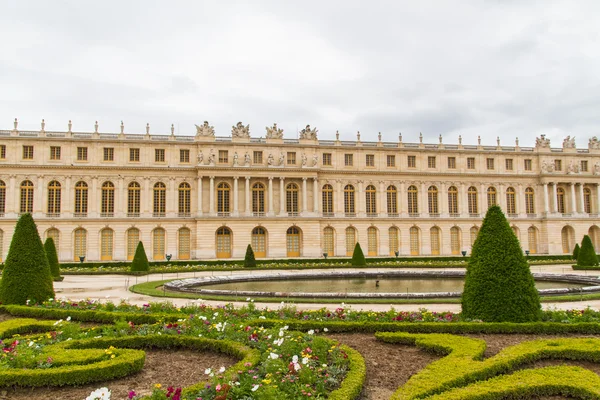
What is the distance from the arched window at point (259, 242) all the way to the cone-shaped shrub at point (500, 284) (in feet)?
114

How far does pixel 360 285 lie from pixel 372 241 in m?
26.0

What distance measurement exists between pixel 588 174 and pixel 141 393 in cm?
5791

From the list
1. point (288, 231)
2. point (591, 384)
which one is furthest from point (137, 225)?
point (591, 384)

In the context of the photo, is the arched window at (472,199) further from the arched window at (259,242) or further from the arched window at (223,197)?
the arched window at (223,197)

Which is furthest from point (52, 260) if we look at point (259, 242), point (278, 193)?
point (278, 193)

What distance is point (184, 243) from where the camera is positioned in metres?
44.7

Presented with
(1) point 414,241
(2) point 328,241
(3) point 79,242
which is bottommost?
(1) point 414,241

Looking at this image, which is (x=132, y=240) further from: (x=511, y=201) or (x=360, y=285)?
(x=511, y=201)

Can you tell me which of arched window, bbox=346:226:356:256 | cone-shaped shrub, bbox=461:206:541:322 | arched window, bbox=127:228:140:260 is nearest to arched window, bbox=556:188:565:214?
arched window, bbox=346:226:356:256

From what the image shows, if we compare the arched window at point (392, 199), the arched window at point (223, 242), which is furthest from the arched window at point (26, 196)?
the arched window at point (392, 199)

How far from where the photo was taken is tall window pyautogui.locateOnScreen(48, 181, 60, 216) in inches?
1687

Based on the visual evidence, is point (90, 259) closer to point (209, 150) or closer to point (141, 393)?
point (209, 150)

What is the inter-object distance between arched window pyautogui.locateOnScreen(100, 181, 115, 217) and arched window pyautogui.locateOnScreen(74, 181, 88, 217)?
160cm

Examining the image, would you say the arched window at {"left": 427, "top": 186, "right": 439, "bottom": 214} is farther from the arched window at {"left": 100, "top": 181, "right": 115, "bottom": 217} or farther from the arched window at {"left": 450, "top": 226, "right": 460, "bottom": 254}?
the arched window at {"left": 100, "top": 181, "right": 115, "bottom": 217}
